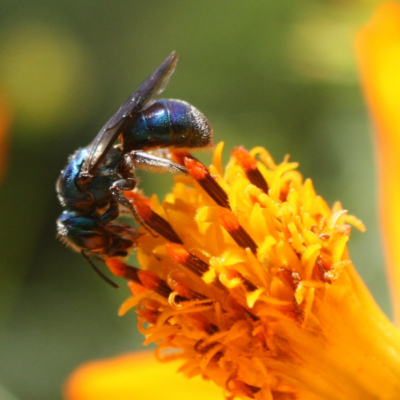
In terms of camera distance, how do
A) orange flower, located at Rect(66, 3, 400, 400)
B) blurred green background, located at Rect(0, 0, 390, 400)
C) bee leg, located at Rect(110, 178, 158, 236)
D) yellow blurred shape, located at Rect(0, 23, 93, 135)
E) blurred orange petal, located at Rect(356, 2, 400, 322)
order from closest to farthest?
orange flower, located at Rect(66, 3, 400, 400)
bee leg, located at Rect(110, 178, 158, 236)
blurred orange petal, located at Rect(356, 2, 400, 322)
blurred green background, located at Rect(0, 0, 390, 400)
yellow blurred shape, located at Rect(0, 23, 93, 135)

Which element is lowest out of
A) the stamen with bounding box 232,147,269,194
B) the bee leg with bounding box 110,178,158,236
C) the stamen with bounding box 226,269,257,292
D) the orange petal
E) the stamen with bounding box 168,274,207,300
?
the orange petal

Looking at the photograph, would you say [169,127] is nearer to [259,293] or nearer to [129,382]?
[259,293]

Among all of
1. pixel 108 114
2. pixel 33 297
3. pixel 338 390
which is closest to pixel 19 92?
pixel 108 114

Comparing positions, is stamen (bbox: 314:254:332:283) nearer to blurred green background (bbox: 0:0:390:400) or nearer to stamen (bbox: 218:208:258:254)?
stamen (bbox: 218:208:258:254)

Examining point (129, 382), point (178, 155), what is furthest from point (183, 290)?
point (129, 382)

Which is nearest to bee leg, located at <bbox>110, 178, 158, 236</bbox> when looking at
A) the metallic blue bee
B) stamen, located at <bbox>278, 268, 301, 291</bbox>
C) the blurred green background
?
the metallic blue bee

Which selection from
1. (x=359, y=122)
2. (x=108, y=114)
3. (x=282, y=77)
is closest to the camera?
(x=359, y=122)

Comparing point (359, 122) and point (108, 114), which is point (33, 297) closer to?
point (108, 114)
